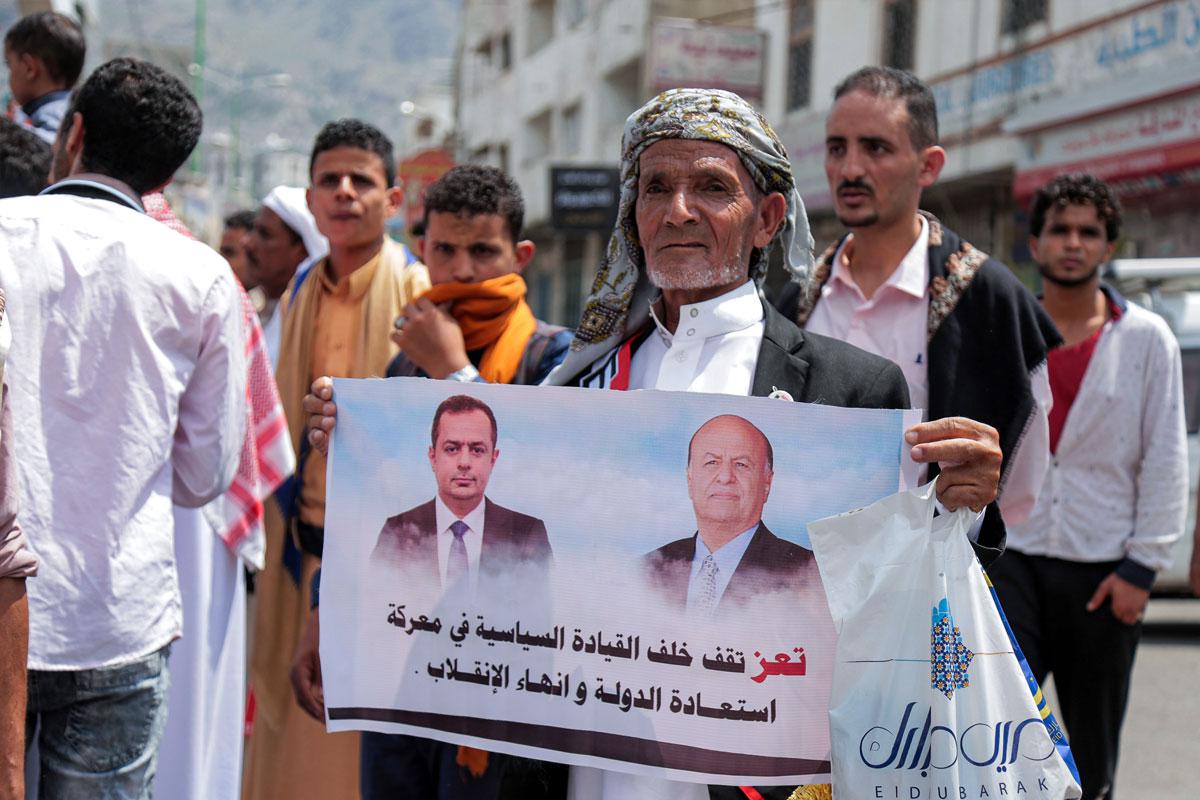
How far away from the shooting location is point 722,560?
241 centimetres

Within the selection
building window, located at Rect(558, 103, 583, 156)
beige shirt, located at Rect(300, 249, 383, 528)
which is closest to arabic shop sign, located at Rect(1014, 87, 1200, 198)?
beige shirt, located at Rect(300, 249, 383, 528)

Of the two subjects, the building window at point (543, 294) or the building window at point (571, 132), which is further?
the building window at point (543, 294)

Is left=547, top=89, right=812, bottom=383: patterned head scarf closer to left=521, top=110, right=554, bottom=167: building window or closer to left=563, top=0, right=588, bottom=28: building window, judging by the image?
left=563, top=0, right=588, bottom=28: building window

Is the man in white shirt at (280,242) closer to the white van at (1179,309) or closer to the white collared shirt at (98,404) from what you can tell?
the white collared shirt at (98,404)

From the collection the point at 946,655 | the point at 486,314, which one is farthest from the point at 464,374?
the point at 946,655

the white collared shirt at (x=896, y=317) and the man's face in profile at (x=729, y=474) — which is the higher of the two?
the white collared shirt at (x=896, y=317)

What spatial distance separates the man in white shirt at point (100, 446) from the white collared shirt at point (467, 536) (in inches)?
28.8

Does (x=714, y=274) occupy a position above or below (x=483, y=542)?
above

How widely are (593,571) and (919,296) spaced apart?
145 cm

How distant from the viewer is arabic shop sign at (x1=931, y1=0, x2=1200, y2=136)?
1348cm

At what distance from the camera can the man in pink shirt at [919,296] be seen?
11.2ft

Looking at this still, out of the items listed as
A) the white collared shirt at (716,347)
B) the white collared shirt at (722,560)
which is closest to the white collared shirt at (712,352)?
the white collared shirt at (716,347)

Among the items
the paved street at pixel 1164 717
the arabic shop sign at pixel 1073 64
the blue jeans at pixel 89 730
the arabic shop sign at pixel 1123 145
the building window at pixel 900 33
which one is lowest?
the paved street at pixel 1164 717

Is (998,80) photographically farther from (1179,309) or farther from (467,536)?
(467,536)
